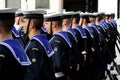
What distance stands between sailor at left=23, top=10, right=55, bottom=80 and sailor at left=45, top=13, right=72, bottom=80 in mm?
1082

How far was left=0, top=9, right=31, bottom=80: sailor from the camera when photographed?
400 cm

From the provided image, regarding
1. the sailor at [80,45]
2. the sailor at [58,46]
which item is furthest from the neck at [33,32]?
the sailor at [80,45]

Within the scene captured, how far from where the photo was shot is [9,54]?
4055 mm

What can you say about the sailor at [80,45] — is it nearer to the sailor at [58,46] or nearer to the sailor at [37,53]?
the sailor at [58,46]

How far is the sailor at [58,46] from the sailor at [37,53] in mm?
1082

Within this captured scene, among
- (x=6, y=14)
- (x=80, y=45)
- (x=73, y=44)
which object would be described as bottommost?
(x=80, y=45)

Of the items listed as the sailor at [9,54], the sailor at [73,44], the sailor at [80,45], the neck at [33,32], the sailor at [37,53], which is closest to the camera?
the sailor at [9,54]

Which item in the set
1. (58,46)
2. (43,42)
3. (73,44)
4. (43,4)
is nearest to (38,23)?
(43,42)

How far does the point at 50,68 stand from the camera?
17.1 ft

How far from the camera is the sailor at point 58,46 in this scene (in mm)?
6562

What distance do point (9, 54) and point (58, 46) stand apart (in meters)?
2.62

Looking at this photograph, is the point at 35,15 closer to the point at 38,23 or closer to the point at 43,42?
the point at 38,23

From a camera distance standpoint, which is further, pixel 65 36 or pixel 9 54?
pixel 65 36

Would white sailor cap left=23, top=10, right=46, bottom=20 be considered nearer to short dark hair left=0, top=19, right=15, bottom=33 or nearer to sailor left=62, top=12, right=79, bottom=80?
short dark hair left=0, top=19, right=15, bottom=33
